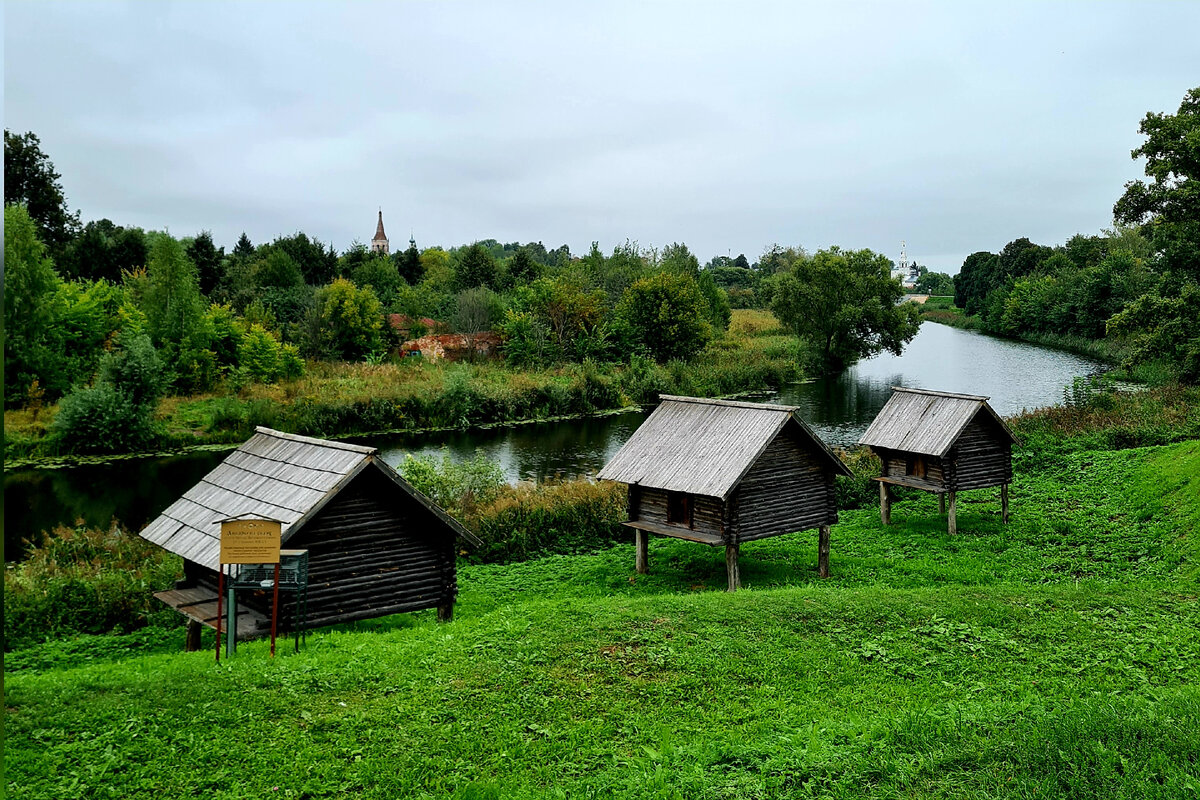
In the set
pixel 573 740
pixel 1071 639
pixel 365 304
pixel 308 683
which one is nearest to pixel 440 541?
pixel 308 683

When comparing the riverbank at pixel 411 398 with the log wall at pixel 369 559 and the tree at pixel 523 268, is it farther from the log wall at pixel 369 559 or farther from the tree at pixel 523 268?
the tree at pixel 523 268

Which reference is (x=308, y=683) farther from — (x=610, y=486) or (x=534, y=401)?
(x=534, y=401)

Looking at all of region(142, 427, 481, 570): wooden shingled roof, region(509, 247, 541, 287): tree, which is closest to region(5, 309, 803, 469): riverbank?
region(142, 427, 481, 570): wooden shingled roof

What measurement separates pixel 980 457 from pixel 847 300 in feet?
135

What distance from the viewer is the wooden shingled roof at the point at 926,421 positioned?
2306 centimetres

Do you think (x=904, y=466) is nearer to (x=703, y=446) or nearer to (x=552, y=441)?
(x=703, y=446)

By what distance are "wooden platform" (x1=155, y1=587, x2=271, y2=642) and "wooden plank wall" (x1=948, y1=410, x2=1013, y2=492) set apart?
1669 centimetres

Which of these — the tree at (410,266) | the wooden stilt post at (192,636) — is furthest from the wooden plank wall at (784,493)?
Answer: the tree at (410,266)

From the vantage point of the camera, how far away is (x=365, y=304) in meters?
56.3

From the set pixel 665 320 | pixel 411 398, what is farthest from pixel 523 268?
pixel 411 398

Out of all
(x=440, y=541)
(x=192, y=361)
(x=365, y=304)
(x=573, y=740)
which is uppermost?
(x=365, y=304)

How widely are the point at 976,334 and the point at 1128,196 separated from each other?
70.0m

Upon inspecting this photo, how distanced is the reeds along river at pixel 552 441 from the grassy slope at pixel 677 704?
1508 cm

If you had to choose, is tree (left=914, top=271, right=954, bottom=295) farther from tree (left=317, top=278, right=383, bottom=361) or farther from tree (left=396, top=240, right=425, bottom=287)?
tree (left=317, top=278, right=383, bottom=361)
